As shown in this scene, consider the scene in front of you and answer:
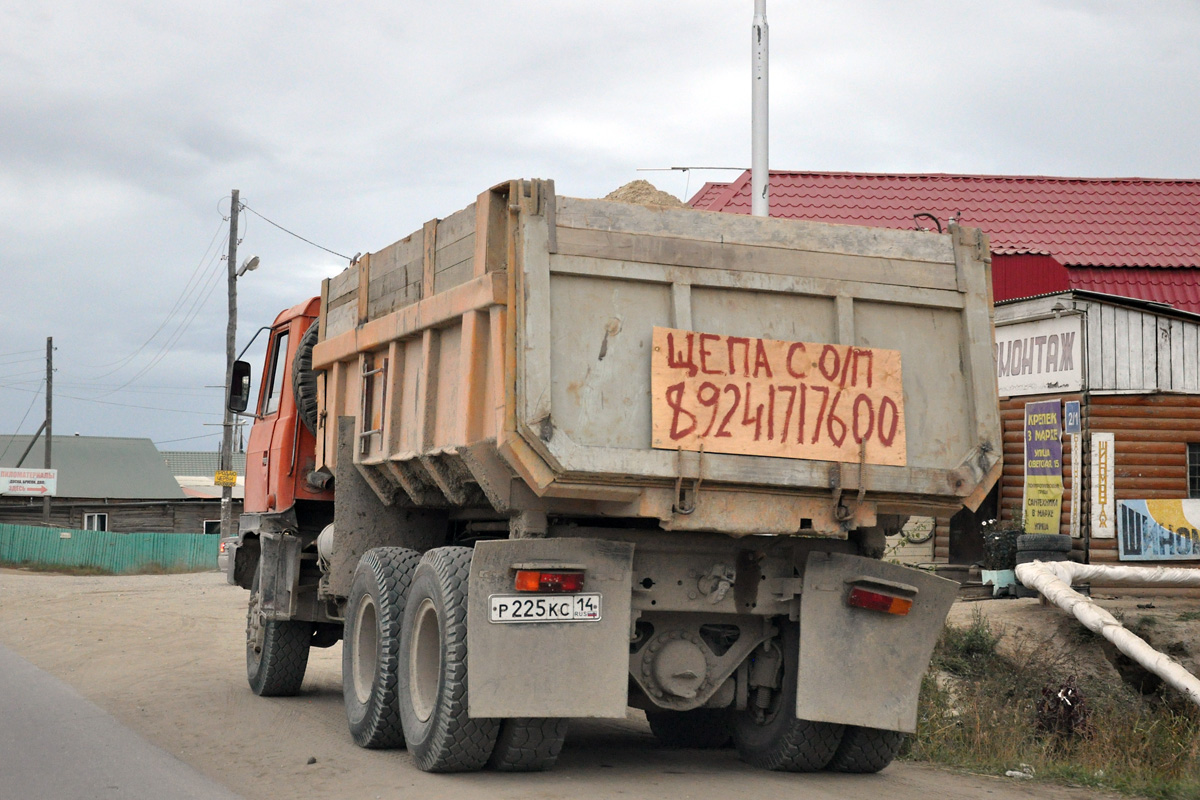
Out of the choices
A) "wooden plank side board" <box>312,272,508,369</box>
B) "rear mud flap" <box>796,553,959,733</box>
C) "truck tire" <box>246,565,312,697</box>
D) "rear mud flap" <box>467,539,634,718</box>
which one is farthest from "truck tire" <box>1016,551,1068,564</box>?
"rear mud flap" <box>467,539,634,718</box>

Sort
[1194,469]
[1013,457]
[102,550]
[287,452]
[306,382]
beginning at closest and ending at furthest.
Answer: [306,382] < [287,452] < [1194,469] < [1013,457] < [102,550]

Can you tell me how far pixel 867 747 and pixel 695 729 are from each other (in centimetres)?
157

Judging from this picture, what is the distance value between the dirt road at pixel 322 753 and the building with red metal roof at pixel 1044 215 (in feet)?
42.3

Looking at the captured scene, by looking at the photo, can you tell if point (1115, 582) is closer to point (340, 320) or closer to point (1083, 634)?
point (1083, 634)

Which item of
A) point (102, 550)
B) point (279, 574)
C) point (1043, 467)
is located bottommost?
point (102, 550)

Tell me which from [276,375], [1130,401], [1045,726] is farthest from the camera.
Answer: [1130,401]

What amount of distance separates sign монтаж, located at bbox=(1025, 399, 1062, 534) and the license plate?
1381 centimetres

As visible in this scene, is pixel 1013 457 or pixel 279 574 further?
pixel 1013 457

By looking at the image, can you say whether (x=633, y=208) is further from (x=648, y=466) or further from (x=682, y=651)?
(x=682, y=651)

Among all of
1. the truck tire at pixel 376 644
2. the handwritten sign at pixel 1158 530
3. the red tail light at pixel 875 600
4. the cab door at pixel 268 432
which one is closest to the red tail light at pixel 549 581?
the truck tire at pixel 376 644

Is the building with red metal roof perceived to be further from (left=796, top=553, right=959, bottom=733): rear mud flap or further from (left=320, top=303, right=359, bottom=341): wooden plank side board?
(left=796, top=553, right=959, bottom=733): rear mud flap

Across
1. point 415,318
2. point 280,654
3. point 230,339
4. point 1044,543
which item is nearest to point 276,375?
point 280,654

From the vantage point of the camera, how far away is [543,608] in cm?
616

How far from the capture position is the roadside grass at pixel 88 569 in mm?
38594
